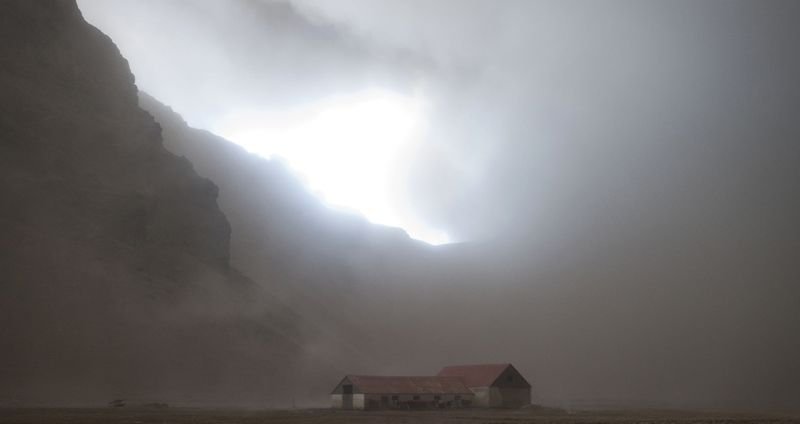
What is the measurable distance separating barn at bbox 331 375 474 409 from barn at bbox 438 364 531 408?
1679mm

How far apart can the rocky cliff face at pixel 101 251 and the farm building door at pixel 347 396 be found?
17.4 meters

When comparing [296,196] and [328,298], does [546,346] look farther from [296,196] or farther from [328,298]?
[296,196]

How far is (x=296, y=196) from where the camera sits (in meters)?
189

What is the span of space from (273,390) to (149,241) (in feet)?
82.3

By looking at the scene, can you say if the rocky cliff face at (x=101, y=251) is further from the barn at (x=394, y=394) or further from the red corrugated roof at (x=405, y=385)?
the red corrugated roof at (x=405, y=385)

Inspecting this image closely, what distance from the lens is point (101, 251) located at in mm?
81938

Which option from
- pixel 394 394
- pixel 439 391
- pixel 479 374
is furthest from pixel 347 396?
pixel 479 374

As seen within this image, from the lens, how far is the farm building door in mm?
62531

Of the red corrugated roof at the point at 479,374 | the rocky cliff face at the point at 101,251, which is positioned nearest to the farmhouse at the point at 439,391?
the red corrugated roof at the point at 479,374

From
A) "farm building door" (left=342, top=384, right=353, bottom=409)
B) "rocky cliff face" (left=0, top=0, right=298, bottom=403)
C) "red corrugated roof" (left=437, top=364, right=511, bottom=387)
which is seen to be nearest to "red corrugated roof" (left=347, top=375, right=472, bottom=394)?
"farm building door" (left=342, top=384, right=353, bottom=409)

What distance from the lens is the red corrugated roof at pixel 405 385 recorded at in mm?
62375

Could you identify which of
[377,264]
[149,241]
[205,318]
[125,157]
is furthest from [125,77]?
[377,264]

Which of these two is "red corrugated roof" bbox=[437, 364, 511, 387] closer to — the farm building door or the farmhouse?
the farmhouse

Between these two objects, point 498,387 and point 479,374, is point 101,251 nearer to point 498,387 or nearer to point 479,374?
point 479,374
